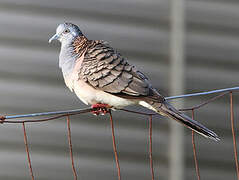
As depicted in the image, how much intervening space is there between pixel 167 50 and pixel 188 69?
26cm

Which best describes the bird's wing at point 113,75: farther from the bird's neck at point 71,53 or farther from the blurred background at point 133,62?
the blurred background at point 133,62

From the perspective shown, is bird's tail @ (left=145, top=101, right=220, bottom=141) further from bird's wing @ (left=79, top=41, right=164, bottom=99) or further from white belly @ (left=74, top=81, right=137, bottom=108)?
white belly @ (left=74, top=81, right=137, bottom=108)

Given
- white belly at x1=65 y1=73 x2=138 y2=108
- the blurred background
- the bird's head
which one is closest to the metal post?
the blurred background

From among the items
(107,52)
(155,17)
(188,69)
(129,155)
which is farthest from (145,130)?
(107,52)

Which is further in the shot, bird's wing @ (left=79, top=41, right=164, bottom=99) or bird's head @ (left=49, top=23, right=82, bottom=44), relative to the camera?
bird's head @ (left=49, top=23, right=82, bottom=44)

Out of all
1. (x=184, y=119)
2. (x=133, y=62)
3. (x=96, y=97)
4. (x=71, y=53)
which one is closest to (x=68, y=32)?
(x=71, y=53)

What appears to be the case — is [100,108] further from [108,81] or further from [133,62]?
[133,62]

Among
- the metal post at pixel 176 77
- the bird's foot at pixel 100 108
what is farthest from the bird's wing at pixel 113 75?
the metal post at pixel 176 77

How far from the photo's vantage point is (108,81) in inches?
Answer: 154

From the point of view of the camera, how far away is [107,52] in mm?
4137

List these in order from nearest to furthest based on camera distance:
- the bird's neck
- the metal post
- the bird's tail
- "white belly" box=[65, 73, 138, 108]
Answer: the bird's tail
"white belly" box=[65, 73, 138, 108]
the bird's neck
the metal post

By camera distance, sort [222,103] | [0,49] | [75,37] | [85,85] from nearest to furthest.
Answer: [85,85] < [75,37] < [0,49] < [222,103]

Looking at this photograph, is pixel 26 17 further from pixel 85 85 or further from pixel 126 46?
pixel 85 85

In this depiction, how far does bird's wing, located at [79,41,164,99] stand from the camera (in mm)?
3855
